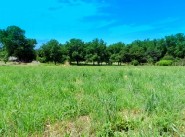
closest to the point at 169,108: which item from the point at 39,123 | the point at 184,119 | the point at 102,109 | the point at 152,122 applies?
the point at 184,119

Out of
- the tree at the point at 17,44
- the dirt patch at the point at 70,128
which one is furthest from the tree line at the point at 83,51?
the dirt patch at the point at 70,128

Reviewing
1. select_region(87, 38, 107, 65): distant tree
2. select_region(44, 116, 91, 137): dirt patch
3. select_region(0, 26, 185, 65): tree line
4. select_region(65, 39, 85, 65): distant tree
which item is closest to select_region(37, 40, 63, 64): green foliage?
select_region(0, 26, 185, 65): tree line

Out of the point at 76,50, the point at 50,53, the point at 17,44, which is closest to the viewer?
the point at 50,53

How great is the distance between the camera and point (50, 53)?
104 m

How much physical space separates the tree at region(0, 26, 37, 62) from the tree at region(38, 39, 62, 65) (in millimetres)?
5979

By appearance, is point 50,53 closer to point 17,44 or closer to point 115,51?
point 17,44

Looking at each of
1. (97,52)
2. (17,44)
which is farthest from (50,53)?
(97,52)

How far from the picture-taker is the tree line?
105625 mm

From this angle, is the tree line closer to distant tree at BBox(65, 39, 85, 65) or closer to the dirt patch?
distant tree at BBox(65, 39, 85, 65)

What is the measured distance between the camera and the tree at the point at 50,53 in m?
104

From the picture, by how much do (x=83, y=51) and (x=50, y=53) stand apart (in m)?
16.4

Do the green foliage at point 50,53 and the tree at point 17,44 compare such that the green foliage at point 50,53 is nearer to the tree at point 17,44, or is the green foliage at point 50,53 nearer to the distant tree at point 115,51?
the tree at point 17,44

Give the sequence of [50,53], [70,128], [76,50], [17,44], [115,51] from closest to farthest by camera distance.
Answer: [70,128]
[50,53]
[17,44]
[76,50]
[115,51]

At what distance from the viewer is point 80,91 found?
6.26m
